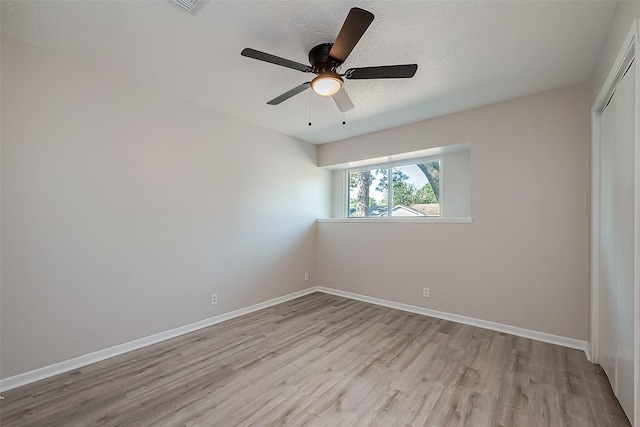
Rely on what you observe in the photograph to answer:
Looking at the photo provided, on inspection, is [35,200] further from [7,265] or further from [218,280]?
[218,280]

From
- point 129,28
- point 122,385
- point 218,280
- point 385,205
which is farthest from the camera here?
point 385,205

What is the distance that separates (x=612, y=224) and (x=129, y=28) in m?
3.70

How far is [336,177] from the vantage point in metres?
4.97

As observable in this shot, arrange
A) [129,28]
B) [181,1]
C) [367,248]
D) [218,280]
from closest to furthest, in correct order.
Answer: [181,1], [129,28], [218,280], [367,248]

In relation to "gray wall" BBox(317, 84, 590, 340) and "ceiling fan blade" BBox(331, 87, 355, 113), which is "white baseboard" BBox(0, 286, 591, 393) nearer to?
"gray wall" BBox(317, 84, 590, 340)

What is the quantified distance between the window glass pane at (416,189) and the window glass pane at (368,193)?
0.66ft

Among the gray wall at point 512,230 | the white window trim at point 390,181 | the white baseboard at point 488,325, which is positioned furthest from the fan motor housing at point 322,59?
the white baseboard at point 488,325

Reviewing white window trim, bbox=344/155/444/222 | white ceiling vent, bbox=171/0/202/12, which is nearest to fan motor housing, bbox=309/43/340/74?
white ceiling vent, bbox=171/0/202/12

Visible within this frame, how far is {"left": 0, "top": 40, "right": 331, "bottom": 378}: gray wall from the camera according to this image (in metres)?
1.95

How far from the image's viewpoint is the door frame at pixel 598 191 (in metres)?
1.30

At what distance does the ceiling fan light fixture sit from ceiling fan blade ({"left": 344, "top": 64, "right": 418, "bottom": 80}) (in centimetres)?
10

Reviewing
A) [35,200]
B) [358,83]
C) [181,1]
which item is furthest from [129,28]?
[358,83]

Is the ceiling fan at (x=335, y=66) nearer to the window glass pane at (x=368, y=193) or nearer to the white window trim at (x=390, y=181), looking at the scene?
the white window trim at (x=390, y=181)

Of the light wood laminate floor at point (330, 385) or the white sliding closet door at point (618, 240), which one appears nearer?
the white sliding closet door at point (618, 240)
